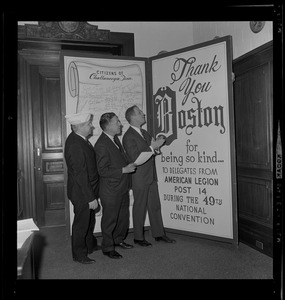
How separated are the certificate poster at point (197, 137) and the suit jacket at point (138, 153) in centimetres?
27

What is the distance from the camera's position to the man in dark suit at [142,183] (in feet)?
10.3

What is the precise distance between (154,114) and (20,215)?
1.82 meters

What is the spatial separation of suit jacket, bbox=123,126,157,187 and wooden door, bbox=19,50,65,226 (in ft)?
3.77

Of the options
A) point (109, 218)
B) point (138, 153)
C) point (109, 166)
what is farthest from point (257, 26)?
point (109, 218)

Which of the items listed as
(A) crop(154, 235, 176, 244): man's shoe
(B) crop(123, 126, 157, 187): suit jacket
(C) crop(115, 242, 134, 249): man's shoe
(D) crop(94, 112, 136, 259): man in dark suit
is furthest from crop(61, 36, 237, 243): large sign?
(D) crop(94, 112, 136, 259): man in dark suit

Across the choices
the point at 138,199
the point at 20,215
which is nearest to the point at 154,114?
the point at 138,199

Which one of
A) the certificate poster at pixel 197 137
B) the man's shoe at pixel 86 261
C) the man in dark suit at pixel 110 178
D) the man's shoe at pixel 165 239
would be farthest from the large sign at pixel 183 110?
the man's shoe at pixel 86 261

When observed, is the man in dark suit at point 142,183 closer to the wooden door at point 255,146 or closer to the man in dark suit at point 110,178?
the man in dark suit at point 110,178

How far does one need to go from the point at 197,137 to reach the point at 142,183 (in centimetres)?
68

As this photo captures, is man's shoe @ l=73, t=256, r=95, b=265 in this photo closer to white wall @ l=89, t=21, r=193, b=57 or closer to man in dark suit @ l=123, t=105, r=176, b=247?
man in dark suit @ l=123, t=105, r=176, b=247

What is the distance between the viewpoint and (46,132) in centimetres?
394

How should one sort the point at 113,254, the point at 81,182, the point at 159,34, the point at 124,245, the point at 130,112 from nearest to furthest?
the point at 81,182
the point at 113,254
the point at 124,245
the point at 130,112
the point at 159,34

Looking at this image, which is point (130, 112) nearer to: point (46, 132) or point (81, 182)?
point (81, 182)

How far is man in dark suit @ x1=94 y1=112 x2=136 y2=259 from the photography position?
113 inches
